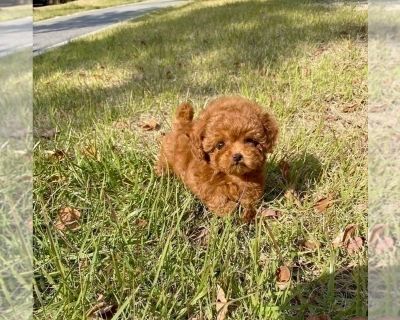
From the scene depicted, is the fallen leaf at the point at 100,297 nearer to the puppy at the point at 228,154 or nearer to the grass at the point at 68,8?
the puppy at the point at 228,154

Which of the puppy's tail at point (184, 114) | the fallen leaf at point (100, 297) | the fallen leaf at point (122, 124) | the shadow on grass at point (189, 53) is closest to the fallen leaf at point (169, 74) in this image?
the shadow on grass at point (189, 53)

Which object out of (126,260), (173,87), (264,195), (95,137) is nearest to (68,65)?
(173,87)

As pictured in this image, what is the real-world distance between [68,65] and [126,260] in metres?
5.14

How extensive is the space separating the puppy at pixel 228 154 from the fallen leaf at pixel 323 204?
0.90 ft

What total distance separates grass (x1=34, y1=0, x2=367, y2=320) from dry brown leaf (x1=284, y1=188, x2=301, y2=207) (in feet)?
0.07

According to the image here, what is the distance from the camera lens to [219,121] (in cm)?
221

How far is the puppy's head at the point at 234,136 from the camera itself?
7.11 feet

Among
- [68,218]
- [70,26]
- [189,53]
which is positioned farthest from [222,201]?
[70,26]

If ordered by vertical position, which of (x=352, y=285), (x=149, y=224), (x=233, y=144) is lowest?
(x=352, y=285)

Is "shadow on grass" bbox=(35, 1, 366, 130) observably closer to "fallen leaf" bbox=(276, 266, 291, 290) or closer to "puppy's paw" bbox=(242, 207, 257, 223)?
"puppy's paw" bbox=(242, 207, 257, 223)

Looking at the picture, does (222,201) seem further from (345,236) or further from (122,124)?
(122,124)

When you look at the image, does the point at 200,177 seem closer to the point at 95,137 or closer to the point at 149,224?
the point at 149,224

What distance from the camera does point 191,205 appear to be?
2.47m

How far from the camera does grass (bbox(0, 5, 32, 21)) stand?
3.55 feet
